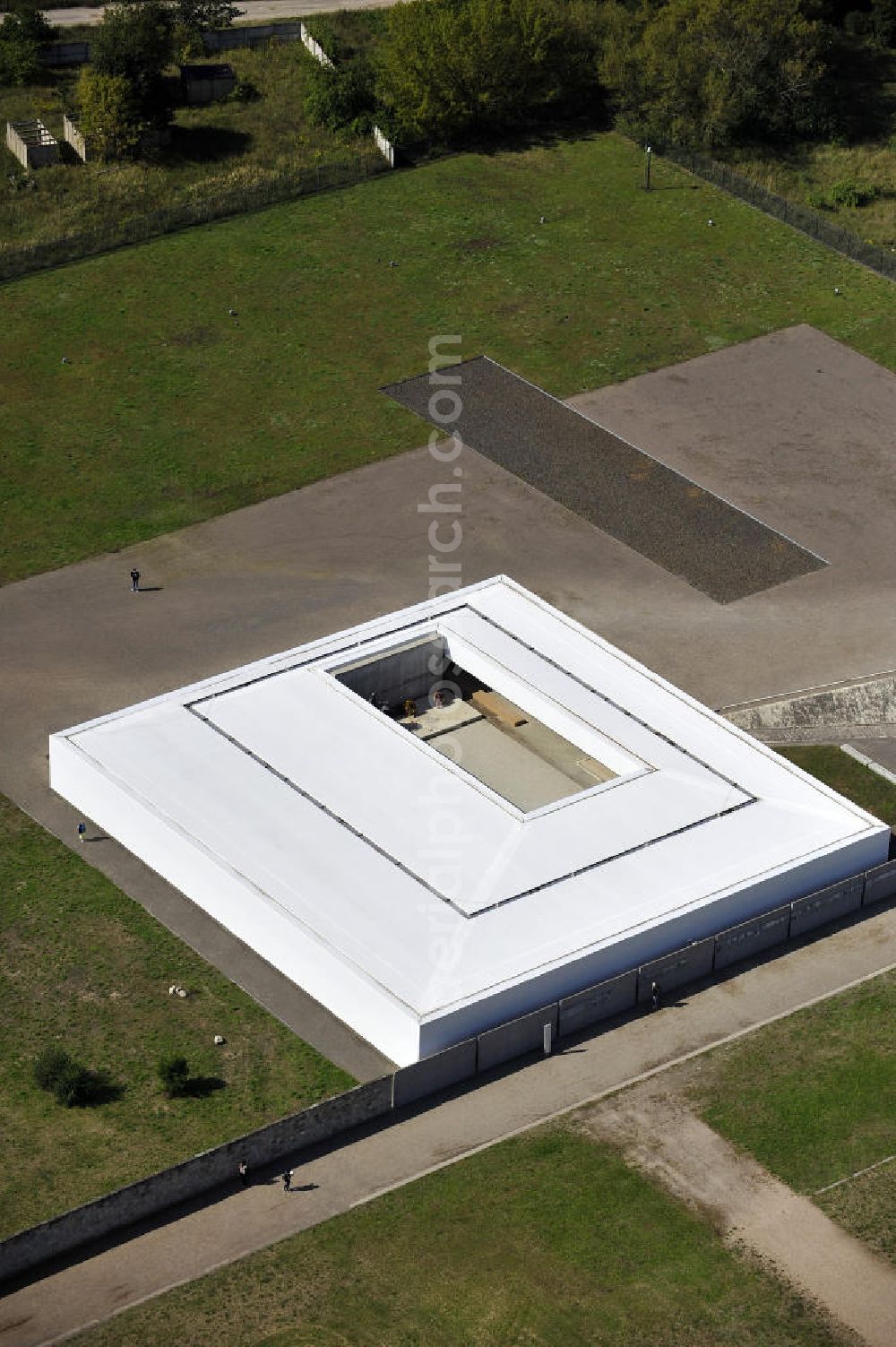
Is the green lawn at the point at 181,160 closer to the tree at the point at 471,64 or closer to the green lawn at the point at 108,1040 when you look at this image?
the tree at the point at 471,64

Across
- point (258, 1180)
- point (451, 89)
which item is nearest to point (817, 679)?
point (258, 1180)

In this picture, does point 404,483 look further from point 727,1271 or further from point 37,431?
point 727,1271

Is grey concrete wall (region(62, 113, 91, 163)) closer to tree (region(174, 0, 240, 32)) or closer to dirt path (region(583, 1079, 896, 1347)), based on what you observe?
tree (region(174, 0, 240, 32))

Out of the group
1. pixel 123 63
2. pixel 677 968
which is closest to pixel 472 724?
pixel 677 968

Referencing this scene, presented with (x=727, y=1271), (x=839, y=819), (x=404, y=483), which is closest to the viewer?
(x=727, y=1271)

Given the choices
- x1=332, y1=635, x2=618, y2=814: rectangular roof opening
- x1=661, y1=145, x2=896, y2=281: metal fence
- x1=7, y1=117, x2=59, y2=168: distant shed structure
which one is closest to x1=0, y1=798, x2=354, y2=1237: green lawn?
x1=332, y1=635, x2=618, y2=814: rectangular roof opening

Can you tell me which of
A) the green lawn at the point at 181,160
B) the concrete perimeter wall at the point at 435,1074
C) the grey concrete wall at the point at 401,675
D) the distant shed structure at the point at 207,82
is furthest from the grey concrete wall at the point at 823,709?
the distant shed structure at the point at 207,82

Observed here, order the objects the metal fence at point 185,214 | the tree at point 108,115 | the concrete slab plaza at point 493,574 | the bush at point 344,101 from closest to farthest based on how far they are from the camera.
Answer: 1. the concrete slab plaza at point 493,574
2. the metal fence at point 185,214
3. the tree at point 108,115
4. the bush at point 344,101
